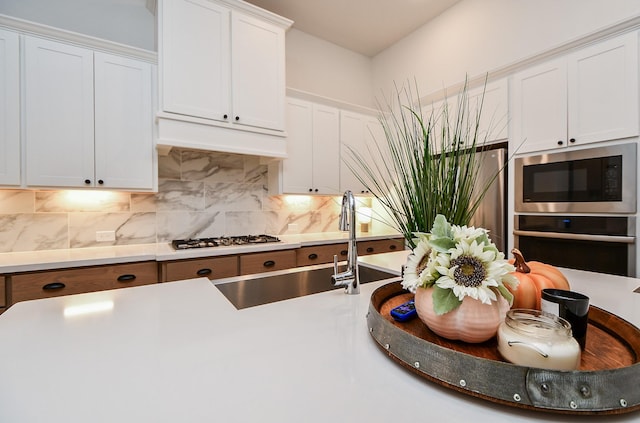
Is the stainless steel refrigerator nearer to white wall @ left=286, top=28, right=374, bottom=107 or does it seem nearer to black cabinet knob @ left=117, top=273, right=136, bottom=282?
white wall @ left=286, top=28, right=374, bottom=107

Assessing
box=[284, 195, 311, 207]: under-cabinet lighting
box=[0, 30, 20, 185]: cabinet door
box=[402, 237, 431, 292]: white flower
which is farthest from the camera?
box=[284, 195, 311, 207]: under-cabinet lighting

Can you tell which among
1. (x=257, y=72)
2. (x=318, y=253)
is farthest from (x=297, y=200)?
(x=257, y=72)

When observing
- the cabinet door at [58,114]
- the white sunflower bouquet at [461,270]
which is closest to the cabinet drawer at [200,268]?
the cabinet door at [58,114]

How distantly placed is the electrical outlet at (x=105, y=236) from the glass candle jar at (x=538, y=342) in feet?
8.98

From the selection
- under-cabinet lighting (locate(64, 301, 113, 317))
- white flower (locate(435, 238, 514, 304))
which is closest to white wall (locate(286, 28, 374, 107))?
under-cabinet lighting (locate(64, 301, 113, 317))

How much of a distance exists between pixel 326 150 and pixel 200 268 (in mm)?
1784

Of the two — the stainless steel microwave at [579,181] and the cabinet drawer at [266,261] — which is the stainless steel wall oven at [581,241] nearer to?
the stainless steel microwave at [579,181]

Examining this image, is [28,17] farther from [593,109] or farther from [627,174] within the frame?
[627,174]

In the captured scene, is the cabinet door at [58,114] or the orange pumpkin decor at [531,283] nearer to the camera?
the orange pumpkin decor at [531,283]

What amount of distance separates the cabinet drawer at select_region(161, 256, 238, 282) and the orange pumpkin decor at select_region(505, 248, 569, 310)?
1986 mm

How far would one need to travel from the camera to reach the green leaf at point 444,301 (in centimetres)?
59

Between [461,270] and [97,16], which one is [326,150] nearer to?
[97,16]

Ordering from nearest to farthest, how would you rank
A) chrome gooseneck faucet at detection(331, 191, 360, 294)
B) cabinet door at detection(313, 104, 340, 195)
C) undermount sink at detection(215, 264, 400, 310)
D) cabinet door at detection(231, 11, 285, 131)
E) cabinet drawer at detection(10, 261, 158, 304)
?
1. chrome gooseneck faucet at detection(331, 191, 360, 294)
2. undermount sink at detection(215, 264, 400, 310)
3. cabinet drawer at detection(10, 261, 158, 304)
4. cabinet door at detection(231, 11, 285, 131)
5. cabinet door at detection(313, 104, 340, 195)

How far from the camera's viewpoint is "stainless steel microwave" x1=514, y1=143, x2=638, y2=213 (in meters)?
1.92
